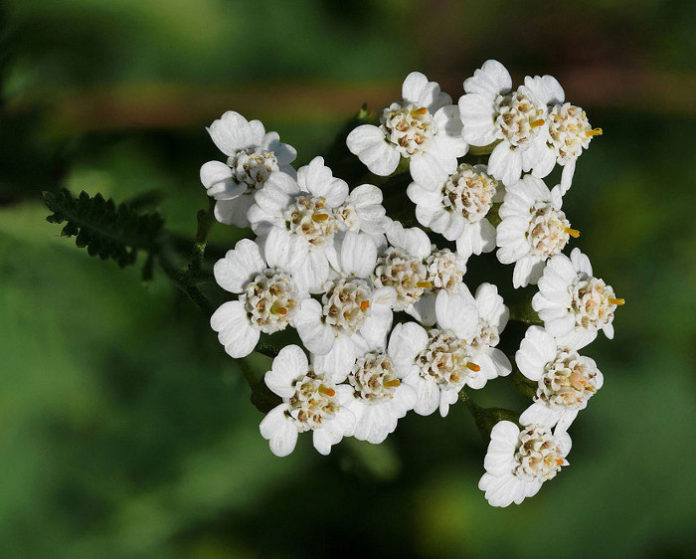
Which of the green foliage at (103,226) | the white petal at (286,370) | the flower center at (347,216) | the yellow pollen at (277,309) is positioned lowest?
the white petal at (286,370)

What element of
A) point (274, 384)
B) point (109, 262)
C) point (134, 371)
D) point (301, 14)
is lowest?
point (274, 384)

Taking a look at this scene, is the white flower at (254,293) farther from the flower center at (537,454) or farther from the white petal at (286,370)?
the flower center at (537,454)

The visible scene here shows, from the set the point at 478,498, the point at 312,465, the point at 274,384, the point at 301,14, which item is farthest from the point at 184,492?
the point at 301,14

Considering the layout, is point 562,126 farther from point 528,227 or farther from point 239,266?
point 239,266

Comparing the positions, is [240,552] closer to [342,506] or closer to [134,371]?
[342,506]

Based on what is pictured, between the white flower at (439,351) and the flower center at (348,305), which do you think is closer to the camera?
the flower center at (348,305)

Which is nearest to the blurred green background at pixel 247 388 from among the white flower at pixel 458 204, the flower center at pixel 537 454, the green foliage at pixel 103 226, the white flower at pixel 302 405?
the green foliage at pixel 103 226

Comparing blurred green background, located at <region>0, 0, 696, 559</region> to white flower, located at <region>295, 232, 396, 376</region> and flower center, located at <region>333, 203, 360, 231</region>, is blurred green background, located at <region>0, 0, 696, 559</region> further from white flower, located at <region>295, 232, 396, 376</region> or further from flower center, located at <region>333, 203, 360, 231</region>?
flower center, located at <region>333, 203, 360, 231</region>
